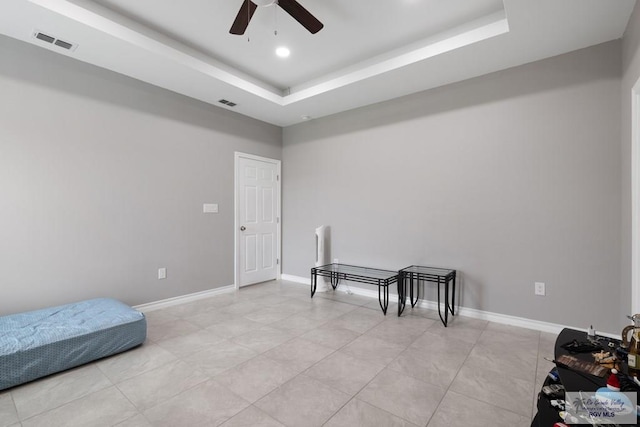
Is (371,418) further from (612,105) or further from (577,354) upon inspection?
(612,105)

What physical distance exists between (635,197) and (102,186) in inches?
191

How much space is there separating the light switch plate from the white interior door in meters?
0.37

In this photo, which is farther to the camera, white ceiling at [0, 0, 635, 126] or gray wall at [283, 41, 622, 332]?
gray wall at [283, 41, 622, 332]

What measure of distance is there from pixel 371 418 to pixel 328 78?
12.0 ft

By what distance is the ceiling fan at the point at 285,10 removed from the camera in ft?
7.37

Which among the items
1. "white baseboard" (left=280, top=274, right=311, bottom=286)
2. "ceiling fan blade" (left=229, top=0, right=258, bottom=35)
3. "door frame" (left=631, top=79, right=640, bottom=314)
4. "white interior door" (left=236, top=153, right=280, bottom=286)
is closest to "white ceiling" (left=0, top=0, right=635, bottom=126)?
"ceiling fan blade" (left=229, top=0, right=258, bottom=35)

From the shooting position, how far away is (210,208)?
4.27 meters

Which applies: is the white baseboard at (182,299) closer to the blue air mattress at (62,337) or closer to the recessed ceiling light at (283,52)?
the blue air mattress at (62,337)

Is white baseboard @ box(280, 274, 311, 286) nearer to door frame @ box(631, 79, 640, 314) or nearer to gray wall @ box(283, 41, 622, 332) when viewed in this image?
gray wall @ box(283, 41, 622, 332)

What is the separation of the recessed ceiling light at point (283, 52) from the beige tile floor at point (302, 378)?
2.98 m

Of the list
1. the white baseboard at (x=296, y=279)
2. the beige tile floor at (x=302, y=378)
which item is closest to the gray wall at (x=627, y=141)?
the beige tile floor at (x=302, y=378)

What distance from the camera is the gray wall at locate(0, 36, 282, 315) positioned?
275cm

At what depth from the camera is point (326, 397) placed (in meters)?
1.93

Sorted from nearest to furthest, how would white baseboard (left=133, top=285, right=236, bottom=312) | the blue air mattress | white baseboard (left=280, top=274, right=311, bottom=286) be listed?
the blue air mattress
white baseboard (left=133, top=285, right=236, bottom=312)
white baseboard (left=280, top=274, right=311, bottom=286)
